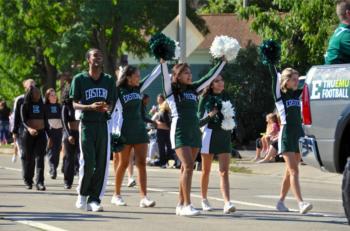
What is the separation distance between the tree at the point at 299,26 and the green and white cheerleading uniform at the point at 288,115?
10.9m

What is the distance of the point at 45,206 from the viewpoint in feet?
50.3

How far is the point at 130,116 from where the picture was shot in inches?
607

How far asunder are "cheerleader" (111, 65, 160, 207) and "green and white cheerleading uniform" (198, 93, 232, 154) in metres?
0.90

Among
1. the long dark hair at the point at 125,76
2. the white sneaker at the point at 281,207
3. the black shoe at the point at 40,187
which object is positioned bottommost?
the black shoe at the point at 40,187

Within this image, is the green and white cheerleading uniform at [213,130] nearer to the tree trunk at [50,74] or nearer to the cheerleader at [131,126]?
the cheerleader at [131,126]

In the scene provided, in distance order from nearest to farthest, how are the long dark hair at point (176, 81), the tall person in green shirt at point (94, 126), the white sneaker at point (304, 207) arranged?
the long dark hair at point (176, 81)
the white sneaker at point (304, 207)
the tall person in green shirt at point (94, 126)

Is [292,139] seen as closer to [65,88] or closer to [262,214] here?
[262,214]

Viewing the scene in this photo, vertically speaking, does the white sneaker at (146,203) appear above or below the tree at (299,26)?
below

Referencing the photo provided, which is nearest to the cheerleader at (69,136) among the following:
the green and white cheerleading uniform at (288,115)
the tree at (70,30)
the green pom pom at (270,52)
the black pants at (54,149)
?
the black pants at (54,149)

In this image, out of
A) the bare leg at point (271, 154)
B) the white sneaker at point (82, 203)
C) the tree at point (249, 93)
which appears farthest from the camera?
the tree at point (249, 93)

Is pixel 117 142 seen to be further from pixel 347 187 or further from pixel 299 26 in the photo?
pixel 299 26

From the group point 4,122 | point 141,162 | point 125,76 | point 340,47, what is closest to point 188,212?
point 141,162

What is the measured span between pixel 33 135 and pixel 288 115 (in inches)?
227

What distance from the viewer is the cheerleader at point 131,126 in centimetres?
1523
